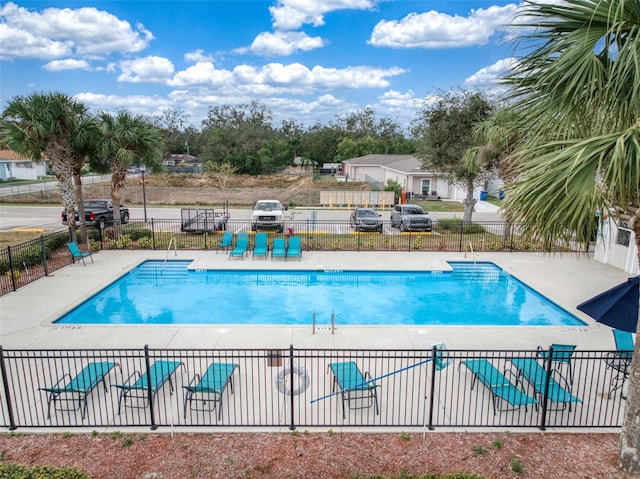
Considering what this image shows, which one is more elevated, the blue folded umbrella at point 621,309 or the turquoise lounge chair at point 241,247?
the blue folded umbrella at point 621,309

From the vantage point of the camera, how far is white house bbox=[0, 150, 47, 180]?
5806cm

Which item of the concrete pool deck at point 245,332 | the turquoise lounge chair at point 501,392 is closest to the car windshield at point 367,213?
the concrete pool deck at point 245,332

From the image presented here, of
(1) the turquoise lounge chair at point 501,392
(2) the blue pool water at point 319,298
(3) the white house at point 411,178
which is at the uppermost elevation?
(3) the white house at point 411,178

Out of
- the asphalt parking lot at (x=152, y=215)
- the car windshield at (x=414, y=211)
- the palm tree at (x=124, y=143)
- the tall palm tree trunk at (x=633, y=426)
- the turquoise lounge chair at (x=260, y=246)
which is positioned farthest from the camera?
the asphalt parking lot at (x=152, y=215)

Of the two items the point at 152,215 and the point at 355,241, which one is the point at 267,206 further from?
the point at 152,215

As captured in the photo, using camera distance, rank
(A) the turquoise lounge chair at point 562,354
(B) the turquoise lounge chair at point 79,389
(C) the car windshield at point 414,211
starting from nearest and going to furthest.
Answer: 1. (A) the turquoise lounge chair at point 562,354
2. (B) the turquoise lounge chair at point 79,389
3. (C) the car windshield at point 414,211

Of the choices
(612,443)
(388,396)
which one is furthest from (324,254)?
(612,443)

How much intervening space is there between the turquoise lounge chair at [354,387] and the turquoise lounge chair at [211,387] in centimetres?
184

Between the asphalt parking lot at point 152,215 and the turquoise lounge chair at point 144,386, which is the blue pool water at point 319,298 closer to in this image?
the turquoise lounge chair at point 144,386

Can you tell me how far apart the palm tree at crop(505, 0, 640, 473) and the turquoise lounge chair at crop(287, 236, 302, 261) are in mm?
12740

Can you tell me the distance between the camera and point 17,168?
60.7 metres

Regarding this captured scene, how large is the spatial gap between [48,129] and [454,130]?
59.7 feet

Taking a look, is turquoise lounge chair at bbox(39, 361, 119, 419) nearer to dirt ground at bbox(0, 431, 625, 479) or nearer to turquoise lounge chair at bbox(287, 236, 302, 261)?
dirt ground at bbox(0, 431, 625, 479)

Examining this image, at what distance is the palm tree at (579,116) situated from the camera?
4125 millimetres
